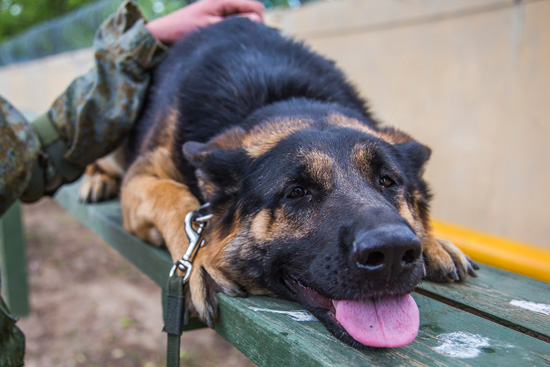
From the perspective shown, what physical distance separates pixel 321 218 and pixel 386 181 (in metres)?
0.36

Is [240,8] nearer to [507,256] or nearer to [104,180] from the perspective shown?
[104,180]

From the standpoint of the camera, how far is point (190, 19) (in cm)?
303

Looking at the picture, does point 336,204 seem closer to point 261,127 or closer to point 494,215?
point 261,127

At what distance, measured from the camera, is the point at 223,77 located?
233 centimetres

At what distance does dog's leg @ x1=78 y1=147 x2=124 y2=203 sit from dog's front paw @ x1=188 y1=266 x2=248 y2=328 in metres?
1.85

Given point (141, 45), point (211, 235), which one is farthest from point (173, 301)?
point (141, 45)

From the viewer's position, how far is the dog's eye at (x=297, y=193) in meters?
1.63

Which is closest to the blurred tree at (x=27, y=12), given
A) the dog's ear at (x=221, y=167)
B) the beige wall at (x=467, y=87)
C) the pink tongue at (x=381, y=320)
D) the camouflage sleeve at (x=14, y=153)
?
the beige wall at (x=467, y=87)

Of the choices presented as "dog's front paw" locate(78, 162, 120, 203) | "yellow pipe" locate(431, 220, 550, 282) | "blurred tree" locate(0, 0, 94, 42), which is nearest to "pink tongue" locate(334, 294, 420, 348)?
"yellow pipe" locate(431, 220, 550, 282)

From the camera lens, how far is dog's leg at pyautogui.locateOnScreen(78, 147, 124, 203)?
10.7ft

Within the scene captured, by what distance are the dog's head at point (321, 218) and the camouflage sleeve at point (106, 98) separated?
2.84ft

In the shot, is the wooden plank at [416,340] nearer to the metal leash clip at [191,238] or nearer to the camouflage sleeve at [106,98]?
the metal leash clip at [191,238]

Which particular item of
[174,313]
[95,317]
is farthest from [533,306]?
[95,317]

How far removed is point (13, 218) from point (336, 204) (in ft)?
14.0
